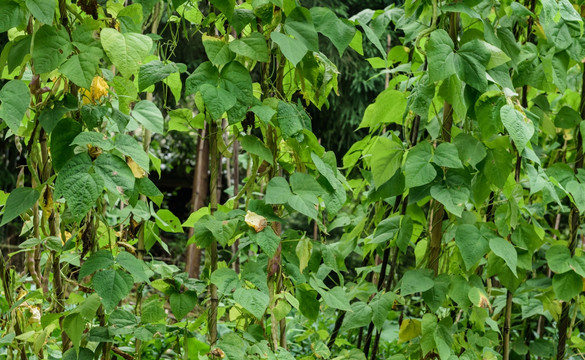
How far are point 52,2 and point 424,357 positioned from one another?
1205 millimetres

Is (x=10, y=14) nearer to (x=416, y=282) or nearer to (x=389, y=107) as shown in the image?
(x=389, y=107)

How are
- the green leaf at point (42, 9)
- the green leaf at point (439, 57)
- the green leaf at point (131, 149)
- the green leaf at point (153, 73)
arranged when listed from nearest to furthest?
the green leaf at point (42, 9), the green leaf at point (131, 149), the green leaf at point (153, 73), the green leaf at point (439, 57)

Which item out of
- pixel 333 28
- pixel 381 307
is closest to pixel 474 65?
pixel 333 28

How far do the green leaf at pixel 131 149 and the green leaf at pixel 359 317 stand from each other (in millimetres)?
763

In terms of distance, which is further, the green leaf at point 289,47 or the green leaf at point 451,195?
the green leaf at point 451,195

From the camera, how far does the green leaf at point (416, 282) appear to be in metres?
1.62

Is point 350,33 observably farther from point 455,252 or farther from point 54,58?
point 455,252

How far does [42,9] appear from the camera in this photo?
108 cm

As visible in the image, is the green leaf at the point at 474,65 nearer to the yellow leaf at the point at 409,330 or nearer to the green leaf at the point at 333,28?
the green leaf at the point at 333,28

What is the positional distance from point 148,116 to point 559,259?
128 cm

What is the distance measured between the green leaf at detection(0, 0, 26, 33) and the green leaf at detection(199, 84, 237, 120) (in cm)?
30

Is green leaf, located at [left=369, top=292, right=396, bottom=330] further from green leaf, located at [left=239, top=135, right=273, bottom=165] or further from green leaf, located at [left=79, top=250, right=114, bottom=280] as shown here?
green leaf, located at [left=79, top=250, right=114, bottom=280]

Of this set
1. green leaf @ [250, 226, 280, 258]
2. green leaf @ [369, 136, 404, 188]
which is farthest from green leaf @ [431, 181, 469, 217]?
green leaf @ [250, 226, 280, 258]

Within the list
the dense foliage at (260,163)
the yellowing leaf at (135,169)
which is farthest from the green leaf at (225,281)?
the yellowing leaf at (135,169)
